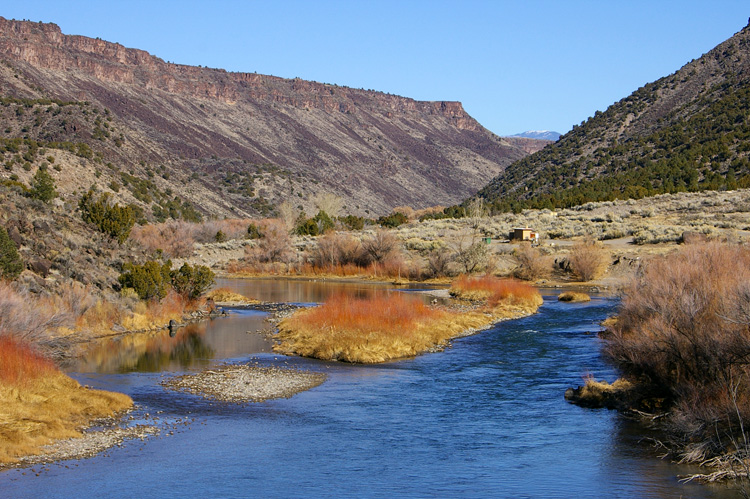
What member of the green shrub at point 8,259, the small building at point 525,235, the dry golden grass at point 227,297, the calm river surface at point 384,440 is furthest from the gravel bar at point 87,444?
the small building at point 525,235

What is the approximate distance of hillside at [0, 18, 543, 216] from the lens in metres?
90.1

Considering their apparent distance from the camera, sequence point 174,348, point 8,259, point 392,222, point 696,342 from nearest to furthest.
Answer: point 696,342, point 8,259, point 174,348, point 392,222

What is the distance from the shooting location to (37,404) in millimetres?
16500

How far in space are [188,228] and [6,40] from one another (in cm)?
7553

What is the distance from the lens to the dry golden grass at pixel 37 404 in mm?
14664

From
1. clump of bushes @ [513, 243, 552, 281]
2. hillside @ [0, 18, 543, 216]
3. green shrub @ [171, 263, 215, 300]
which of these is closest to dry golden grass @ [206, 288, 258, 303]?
green shrub @ [171, 263, 215, 300]

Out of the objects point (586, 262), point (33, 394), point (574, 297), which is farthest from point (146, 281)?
point (586, 262)

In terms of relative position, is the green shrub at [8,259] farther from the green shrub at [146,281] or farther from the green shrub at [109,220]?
the green shrub at [109,220]

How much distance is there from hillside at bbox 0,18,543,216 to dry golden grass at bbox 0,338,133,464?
174 feet

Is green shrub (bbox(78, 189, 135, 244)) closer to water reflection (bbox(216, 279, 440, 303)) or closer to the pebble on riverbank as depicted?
water reflection (bbox(216, 279, 440, 303))

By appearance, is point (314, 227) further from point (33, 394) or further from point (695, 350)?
point (695, 350)

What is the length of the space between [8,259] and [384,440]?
16194mm

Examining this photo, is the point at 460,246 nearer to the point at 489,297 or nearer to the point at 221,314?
the point at 489,297

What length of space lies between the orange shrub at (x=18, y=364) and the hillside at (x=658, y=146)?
61.6m
